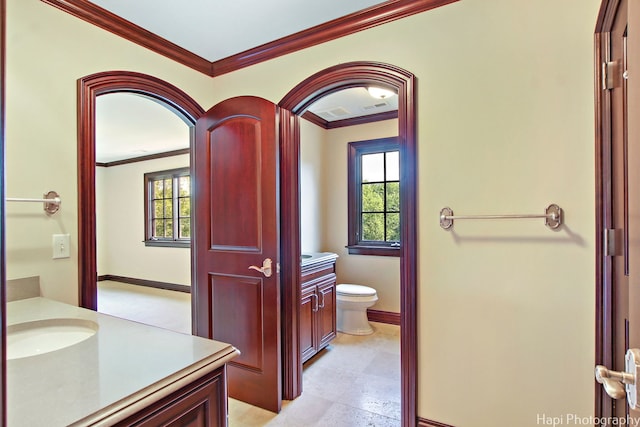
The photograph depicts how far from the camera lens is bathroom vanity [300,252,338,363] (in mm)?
2559

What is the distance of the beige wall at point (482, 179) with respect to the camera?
143 cm

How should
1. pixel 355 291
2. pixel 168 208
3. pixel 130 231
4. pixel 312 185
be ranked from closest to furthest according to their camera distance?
1. pixel 355 291
2. pixel 312 185
3. pixel 168 208
4. pixel 130 231

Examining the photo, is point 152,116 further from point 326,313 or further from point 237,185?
point 326,313

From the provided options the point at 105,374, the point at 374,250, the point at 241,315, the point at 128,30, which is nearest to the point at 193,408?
the point at 105,374

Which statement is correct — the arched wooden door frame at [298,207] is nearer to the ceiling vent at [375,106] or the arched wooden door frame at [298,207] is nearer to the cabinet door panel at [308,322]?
the cabinet door panel at [308,322]

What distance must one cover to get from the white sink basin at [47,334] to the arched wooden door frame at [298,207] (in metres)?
1.15

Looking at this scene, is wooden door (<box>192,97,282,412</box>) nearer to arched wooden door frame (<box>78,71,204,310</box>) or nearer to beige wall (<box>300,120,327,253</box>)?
arched wooden door frame (<box>78,71,204,310</box>)

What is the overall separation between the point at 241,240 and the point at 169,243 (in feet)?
13.1

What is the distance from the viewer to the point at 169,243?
552 cm

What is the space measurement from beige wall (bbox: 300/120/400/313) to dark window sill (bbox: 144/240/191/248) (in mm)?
2691

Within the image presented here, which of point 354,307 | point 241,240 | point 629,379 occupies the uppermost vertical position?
point 241,240

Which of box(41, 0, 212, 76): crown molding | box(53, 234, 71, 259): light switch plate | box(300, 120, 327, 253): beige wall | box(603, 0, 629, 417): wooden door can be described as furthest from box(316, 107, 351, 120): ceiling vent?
box(53, 234, 71, 259): light switch plate

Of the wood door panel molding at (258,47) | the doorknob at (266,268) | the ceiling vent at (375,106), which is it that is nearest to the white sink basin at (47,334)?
the doorknob at (266,268)

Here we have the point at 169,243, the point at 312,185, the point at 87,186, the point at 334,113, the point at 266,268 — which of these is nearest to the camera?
the point at 87,186
